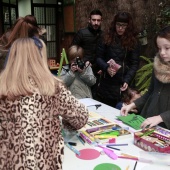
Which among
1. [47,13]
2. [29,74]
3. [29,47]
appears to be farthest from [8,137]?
[47,13]

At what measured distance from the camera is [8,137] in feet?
3.83

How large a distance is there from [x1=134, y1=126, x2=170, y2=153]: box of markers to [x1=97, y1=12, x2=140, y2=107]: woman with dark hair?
135 cm

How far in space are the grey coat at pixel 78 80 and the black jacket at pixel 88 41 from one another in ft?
2.03

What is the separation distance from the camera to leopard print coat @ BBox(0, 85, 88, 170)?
3.63 ft

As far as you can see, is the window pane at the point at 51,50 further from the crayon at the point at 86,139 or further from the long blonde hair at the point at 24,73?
the long blonde hair at the point at 24,73

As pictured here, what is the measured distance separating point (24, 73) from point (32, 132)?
0.27 metres

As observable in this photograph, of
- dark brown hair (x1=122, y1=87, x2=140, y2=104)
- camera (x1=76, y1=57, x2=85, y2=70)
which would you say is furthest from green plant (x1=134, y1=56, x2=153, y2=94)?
camera (x1=76, y1=57, x2=85, y2=70)

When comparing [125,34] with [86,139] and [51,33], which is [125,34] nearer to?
[86,139]

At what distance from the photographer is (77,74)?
2.55 metres

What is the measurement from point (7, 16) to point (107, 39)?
4224mm

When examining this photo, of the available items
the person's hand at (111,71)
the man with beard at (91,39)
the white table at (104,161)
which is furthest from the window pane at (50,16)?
the white table at (104,161)

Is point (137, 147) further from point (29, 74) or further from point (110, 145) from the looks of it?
point (29, 74)

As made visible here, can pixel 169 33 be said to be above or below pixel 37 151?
above

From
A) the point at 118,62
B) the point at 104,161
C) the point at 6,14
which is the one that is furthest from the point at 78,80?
the point at 6,14
